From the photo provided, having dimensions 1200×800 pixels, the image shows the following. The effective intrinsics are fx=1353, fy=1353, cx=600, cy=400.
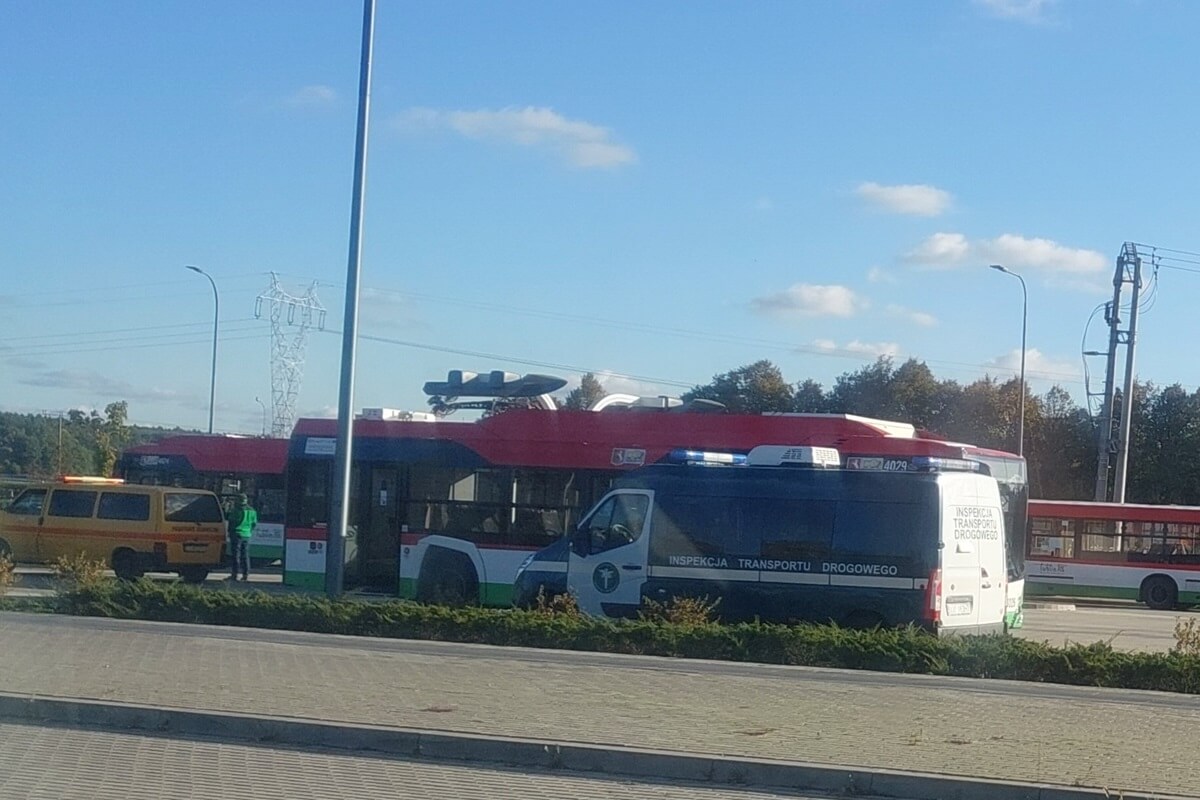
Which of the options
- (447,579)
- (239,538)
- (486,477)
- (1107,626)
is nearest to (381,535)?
(447,579)

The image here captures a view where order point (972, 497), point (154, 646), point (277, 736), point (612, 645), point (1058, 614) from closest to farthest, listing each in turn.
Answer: point (277, 736) < point (154, 646) < point (612, 645) < point (972, 497) < point (1058, 614)

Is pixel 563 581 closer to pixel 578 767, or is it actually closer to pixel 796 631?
pixel 796 631

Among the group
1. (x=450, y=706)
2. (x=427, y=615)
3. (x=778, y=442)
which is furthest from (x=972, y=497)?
(x=450, y=706)

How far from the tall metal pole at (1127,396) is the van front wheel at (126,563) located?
92.7 ft

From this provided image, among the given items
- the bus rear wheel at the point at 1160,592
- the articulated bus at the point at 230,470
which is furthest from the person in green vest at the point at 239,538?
the bus rear wheel at the point at 1160,592

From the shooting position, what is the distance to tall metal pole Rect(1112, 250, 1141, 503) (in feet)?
134

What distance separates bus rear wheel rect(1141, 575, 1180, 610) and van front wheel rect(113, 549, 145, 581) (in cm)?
2526

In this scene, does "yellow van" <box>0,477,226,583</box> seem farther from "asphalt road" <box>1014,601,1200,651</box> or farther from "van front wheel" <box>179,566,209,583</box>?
"asphalt road" <box>1014,601,1200,651</box>

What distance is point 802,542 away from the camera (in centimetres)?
1764

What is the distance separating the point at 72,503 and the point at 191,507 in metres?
2.32

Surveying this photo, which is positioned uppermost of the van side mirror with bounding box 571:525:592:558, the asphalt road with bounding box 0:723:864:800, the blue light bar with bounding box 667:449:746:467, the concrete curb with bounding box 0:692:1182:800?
the blue light bar with bounding box 667:449:746:467

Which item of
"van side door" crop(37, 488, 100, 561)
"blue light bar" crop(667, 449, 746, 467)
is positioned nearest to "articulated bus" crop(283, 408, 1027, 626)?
"blue light bar" crop(667, 449, 746, 467)

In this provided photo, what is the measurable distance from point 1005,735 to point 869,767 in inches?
76.2

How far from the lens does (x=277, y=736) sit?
10.0 meters
